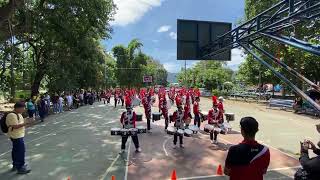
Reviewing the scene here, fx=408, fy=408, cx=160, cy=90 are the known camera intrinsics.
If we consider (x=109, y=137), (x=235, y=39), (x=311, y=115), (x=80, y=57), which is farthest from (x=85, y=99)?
(x=235, y=39)

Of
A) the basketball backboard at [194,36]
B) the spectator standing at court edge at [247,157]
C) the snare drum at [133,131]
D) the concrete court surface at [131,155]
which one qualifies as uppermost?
the basketball backboard at [194,36]

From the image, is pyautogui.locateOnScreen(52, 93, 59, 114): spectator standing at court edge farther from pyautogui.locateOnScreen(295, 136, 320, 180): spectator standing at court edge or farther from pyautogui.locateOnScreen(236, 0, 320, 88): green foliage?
pyautogui.locateOnScreen(295, 136, 320, 180): spectator standing at court edge

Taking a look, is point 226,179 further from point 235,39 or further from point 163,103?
point 163,103

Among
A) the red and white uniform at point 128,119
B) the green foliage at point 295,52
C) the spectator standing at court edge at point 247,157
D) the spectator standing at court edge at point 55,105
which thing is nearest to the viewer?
the spectator standing at court edge at point 247,157

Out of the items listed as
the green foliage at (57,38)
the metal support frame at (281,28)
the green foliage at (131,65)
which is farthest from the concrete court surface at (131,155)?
the green foliage at (131,65)

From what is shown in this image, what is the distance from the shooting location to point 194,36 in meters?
20.7

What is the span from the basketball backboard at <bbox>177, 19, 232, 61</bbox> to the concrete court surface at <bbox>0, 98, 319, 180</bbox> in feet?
14.1

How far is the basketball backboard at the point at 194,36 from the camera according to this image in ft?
67.9

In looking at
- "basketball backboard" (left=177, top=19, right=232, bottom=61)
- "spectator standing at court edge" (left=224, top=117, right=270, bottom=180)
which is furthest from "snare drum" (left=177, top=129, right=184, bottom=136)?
"spectator standing at court edge" (left=224, top=117, right=270, bottom=180)

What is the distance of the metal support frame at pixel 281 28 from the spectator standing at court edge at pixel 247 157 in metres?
2.99

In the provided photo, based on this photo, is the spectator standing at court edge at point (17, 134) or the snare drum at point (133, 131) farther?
the snare drum at point (133, 131)

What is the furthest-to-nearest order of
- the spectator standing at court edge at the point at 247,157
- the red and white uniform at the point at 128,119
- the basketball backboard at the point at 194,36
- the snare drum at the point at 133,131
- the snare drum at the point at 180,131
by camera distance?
the basketball backboard at the point at 194,36 → the snare drum at the point at 180,131 → the red and white uniform at the point at 128,119 → the snare drum at the point at 133,131 → the spectator standing at court edge at the point at 247,157

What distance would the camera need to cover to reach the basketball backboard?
67.9ft

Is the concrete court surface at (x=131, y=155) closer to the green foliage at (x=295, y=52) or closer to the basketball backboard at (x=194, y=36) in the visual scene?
the basketball backboard at (x=194, y=36)
